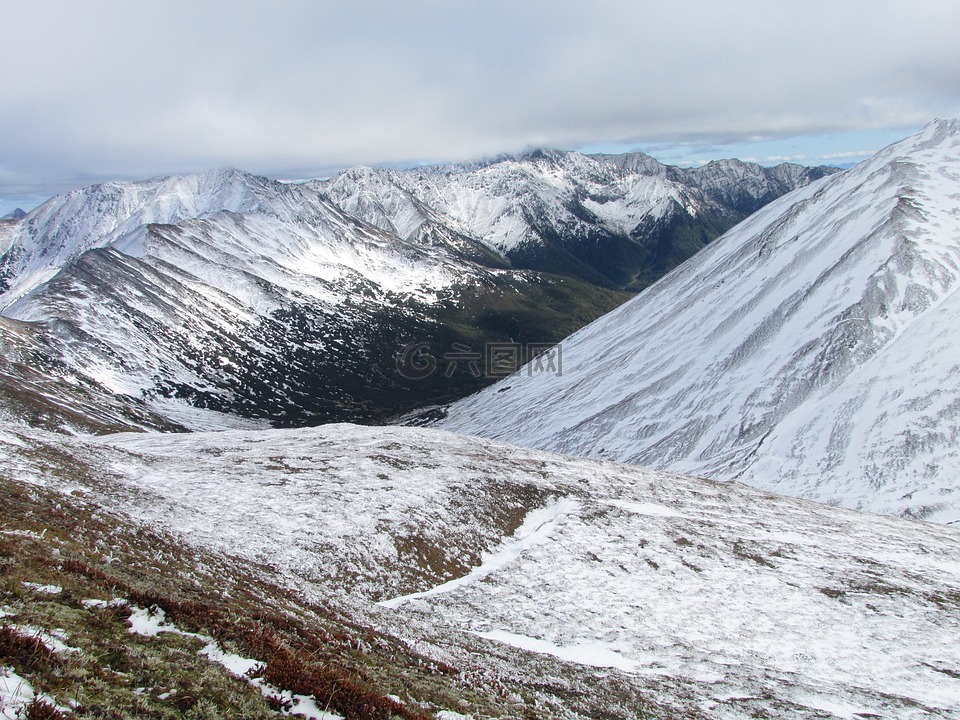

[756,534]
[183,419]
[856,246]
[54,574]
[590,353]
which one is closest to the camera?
[54,574]

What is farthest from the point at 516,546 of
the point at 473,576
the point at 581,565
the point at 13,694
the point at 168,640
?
the point at 13,694

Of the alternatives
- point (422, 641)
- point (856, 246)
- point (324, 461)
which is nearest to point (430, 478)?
point (324, 461)

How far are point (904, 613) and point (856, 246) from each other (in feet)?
407

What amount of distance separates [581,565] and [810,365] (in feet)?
310

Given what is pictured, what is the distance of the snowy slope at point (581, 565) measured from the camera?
2484 cm

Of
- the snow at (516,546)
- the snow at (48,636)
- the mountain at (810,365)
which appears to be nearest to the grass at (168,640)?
the snow at (48,636)

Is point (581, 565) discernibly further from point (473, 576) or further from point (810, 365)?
point (810, 365)

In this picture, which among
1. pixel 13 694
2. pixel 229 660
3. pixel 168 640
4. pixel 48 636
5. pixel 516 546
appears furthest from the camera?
pixel 516 546

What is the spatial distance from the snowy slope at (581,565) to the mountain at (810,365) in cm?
3667

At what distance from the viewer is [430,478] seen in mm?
46156

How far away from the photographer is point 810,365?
366 ft

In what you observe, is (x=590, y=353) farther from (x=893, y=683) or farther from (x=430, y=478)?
(x=893, y=683)

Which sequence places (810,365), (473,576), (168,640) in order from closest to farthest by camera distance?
(168,640)
(473,576)
(810,365)

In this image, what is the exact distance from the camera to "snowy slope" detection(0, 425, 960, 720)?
24844 mm
